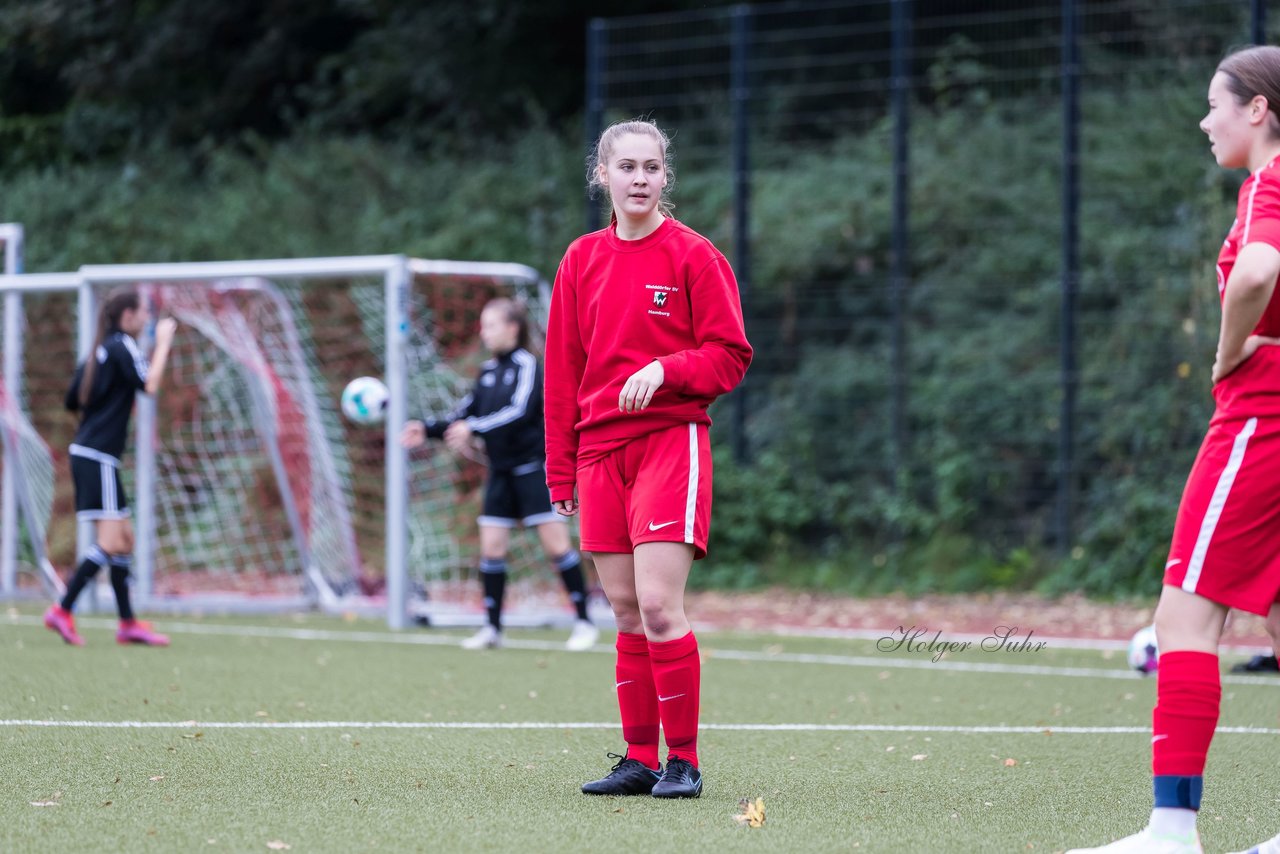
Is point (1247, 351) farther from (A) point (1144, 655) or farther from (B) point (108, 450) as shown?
(B) point (108, 450)

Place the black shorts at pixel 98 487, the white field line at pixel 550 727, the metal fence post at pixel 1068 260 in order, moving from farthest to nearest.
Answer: the metal fence post at pixel 1068 260
the black shorts at pixel 98 487
the white field line at pixel 550 727

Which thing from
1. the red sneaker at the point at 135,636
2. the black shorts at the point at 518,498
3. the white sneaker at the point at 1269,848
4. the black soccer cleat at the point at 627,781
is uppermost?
the black shorts at the point at 518,498

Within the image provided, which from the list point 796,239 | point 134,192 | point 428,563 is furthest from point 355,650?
point 134,192

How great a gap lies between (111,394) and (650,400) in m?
5.16

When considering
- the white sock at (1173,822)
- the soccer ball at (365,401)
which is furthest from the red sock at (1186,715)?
the soccer ball at (365,401)

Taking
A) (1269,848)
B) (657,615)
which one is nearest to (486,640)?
(657,615)

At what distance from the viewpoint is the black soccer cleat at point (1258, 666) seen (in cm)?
811

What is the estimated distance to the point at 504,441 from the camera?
919cm

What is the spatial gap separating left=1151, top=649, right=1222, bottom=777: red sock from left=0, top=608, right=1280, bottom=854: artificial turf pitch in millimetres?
552

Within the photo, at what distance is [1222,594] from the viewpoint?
3.68m

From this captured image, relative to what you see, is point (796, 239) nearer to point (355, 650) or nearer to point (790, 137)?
point (790, 137)

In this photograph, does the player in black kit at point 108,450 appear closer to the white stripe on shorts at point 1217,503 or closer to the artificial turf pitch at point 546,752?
the artificial turf pitch at point 546,752

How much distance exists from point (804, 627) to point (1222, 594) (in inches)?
307

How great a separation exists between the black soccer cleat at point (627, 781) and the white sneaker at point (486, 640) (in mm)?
4532
